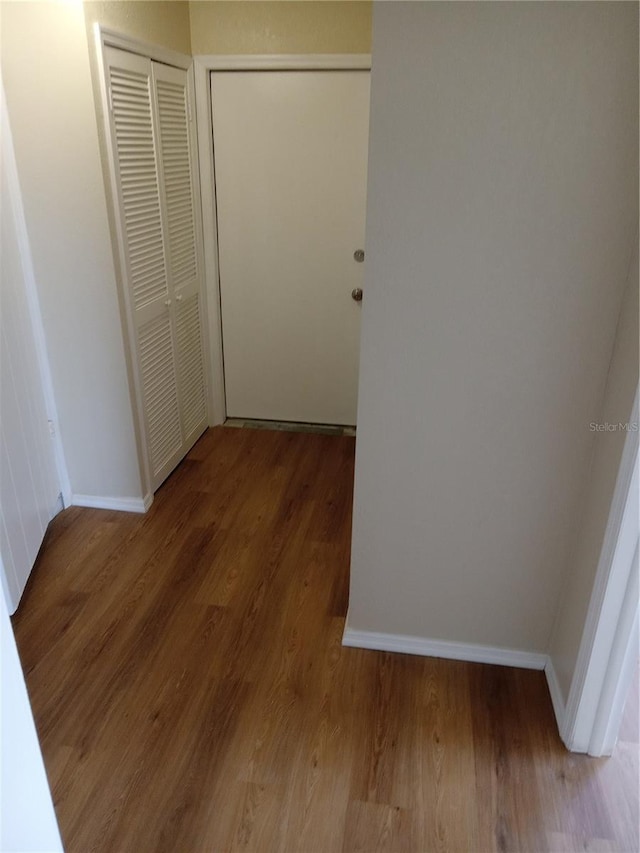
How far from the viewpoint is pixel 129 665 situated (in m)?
2.00

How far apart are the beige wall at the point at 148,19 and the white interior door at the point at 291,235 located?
11.2 inches

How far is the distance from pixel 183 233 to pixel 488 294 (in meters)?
1.96

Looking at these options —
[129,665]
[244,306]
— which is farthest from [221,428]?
[129,665]

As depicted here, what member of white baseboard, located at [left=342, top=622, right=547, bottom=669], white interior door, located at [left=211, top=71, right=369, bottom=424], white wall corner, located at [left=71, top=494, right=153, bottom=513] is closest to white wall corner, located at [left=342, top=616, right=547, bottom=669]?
white baseboard, located at [left=342, top=622, right=547, bottom=669]

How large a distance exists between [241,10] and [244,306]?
1.38 metres

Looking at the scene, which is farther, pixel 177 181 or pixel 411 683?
pixel 177 181

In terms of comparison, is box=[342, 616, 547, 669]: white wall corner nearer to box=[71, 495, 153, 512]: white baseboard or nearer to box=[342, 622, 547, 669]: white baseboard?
box=[342, 622, 547, 669]: white baseboard

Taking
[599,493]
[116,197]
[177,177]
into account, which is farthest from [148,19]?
[599,493]

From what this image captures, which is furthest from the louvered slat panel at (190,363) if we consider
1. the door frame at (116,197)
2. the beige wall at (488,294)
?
the beige wall at (488,294)

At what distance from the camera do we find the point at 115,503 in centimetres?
283

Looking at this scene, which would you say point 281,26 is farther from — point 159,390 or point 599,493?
point 599,493

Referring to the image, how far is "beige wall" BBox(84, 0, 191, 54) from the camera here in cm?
219

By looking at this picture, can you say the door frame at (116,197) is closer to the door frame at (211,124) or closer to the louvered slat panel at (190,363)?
the door frame at (211,124)

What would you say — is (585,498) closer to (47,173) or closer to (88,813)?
(88,813)
